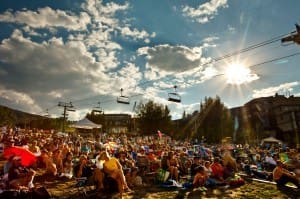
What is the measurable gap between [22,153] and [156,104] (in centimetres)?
4343

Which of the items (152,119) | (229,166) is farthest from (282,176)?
(152,119)

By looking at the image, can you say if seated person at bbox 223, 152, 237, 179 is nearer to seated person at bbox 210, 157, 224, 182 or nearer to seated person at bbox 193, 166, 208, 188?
seated person at bbox 210, 157, 224, 182

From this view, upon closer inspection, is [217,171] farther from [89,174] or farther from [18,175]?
[18,175]

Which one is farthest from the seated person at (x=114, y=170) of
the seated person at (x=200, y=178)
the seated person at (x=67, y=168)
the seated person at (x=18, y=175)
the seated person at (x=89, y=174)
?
the seated person at (x=67, y=168)

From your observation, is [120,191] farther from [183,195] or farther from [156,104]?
[156,104]

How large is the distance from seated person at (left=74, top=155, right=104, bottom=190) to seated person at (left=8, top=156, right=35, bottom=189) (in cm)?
195

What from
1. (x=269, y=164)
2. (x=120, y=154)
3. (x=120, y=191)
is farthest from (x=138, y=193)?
(x=269, y=164)

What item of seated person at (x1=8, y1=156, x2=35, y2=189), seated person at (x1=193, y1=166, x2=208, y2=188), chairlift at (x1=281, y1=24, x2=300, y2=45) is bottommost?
seated person at (x1=193, y1=166, x2=208, y2=188)

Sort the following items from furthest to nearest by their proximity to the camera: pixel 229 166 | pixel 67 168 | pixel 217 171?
1. pixel 229 166
2. pixel 67 168
3. pixel 217 171

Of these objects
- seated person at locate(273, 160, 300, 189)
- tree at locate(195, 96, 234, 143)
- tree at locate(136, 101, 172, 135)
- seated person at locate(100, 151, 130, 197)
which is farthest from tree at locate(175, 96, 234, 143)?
seated person at locate(100, 151, 130, 197)

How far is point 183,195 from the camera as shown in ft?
26.7

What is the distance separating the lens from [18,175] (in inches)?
271

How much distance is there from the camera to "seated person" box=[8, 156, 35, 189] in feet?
22.1

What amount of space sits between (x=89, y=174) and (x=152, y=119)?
4014 cm
